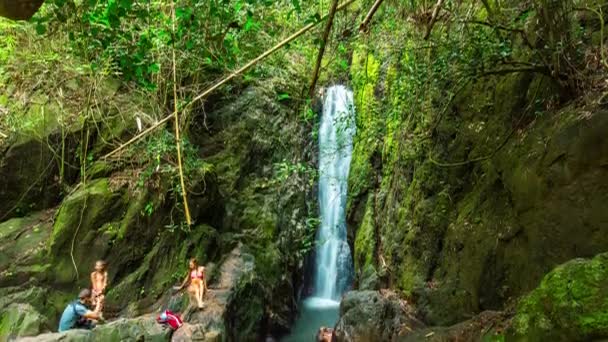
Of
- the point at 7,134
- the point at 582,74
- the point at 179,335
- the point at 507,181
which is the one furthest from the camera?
the point at 7,134

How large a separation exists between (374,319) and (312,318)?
5337 millimetres

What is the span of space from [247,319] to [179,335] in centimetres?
367

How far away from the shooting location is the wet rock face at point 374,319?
24.5 ft

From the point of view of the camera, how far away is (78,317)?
6.81 metres

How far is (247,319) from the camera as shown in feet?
34.5

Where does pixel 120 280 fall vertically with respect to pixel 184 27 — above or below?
below

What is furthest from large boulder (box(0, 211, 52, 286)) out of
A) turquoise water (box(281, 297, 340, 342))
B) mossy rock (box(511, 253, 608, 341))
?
mossy rock (box(511, 253, 608, 341))

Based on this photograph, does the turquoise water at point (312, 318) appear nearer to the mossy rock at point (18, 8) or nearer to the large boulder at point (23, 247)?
the large boulder at point (23, 247)

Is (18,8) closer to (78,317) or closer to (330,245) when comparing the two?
(78,317)

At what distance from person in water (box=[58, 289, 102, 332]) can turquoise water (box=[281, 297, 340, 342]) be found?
223 inches

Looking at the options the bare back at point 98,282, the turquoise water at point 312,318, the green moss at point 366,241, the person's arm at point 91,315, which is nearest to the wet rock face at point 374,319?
the green moss at point 366,241

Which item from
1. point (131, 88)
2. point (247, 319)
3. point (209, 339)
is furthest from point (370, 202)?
point (131, 88)

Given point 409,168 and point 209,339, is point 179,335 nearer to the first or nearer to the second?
point 209,339

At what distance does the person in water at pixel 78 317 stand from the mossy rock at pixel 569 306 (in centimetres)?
582
